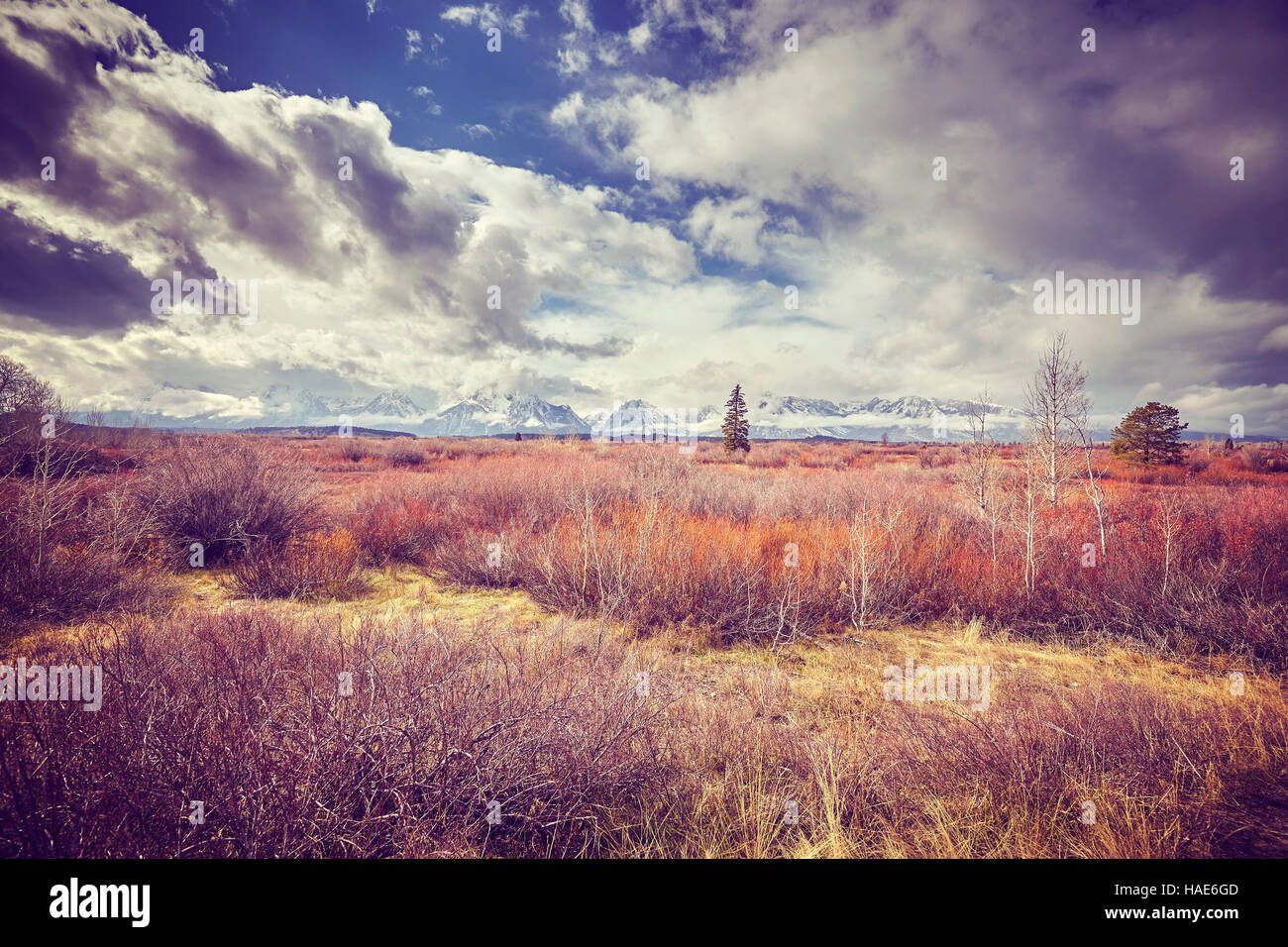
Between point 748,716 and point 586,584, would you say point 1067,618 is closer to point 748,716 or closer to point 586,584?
point 748,716

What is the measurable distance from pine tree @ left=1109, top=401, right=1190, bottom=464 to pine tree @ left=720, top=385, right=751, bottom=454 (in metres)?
22.0

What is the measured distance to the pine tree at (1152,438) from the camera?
2339 centimetres

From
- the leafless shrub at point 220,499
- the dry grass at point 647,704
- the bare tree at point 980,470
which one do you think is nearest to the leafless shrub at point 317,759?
the dry grass at point 647,704

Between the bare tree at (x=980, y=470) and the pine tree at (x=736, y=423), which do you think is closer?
the bare tree at (x=980, y=470)

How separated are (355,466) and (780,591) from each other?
2339 centimetres

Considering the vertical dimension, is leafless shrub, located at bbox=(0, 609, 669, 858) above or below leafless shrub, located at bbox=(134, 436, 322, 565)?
below

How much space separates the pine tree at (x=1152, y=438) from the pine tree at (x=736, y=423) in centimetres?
2204

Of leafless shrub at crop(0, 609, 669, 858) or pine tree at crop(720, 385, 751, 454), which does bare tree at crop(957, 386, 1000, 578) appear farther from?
pine tree at crop(720, 385, 751, 454)

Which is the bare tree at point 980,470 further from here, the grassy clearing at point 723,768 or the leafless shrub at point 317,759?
the leafless shrub at point 317,759

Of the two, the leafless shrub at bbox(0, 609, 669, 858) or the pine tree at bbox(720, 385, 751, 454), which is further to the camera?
the pine tree at bbox(720, 385, 751, 454)

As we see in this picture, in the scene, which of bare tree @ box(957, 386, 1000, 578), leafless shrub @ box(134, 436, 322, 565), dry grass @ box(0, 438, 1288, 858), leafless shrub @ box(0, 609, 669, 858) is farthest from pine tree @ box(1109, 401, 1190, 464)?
leafless shrub @ box(134, 436, 322, 565)

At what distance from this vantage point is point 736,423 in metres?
37.0

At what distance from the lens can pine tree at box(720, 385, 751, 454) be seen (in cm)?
3638
